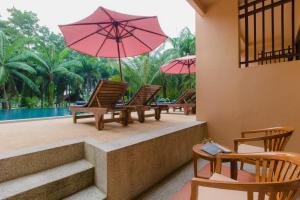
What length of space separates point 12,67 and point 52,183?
1545cm

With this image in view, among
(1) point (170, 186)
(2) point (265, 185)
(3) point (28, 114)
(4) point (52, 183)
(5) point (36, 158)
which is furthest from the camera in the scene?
(3) point (28, 114)

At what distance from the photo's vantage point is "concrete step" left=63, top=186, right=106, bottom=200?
2152 millimetres

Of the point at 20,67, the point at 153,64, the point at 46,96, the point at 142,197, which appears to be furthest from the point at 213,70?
the point at 46,96

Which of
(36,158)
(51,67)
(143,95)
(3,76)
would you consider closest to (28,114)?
(3,76)

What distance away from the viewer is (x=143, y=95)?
5355mm

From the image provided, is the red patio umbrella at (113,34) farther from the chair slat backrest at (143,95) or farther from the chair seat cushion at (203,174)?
the chair seat cushion at (203,174)

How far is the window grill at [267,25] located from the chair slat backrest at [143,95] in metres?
2.33

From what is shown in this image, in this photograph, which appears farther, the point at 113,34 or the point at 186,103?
the point at 186,103

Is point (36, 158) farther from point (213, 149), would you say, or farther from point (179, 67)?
point (179, 67)

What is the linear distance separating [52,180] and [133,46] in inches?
170

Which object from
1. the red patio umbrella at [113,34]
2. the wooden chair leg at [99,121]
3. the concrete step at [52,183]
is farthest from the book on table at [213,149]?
the red patio umbrella at [113,34]

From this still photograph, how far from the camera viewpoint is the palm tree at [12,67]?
532 inches

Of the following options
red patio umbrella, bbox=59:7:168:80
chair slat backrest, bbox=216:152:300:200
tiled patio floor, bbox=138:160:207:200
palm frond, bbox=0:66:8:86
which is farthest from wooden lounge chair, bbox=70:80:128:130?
palm frond, bbox=0:66:8:86

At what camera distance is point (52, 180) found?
80.0 inches
